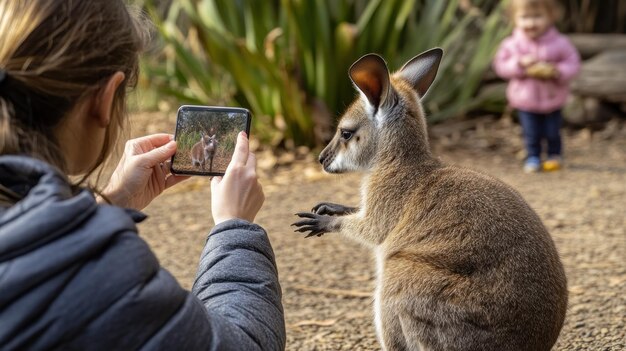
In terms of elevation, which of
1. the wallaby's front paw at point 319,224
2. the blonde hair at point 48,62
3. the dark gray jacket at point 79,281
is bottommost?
the wallaby's front paw at point 319,224

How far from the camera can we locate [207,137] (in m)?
2.47

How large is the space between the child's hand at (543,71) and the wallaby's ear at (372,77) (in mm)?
4630

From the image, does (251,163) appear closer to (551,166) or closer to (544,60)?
(551,166)

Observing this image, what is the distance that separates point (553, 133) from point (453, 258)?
17.0ft

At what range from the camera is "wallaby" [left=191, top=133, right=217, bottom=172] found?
2447 millimetres

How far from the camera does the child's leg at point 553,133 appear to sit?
7.51 meters

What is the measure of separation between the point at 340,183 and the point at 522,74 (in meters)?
2.01

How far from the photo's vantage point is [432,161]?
318cm

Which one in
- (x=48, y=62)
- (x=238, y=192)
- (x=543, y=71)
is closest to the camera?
(x=48, y=62)

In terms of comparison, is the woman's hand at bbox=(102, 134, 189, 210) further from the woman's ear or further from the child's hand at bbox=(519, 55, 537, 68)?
the child's hand at bbox=(519, 55, 537, 68)

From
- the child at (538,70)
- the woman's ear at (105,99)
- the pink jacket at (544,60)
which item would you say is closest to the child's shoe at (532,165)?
the child at (538,70)

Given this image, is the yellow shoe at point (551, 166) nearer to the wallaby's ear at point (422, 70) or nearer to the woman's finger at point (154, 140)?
the wallaby's ear at point (422, 70)

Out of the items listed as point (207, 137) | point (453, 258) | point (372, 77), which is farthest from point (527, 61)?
point (207, 137)

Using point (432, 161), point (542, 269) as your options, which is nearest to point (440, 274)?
point (542, 269)
